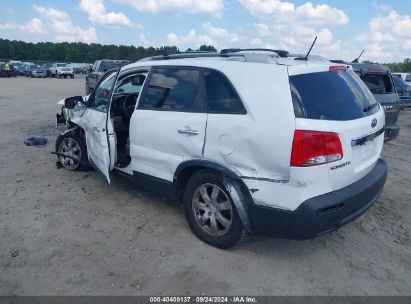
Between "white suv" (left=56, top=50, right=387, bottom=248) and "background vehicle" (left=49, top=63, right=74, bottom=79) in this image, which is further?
"background vehicle" (left=49, top=63, right=74, bottom=79)

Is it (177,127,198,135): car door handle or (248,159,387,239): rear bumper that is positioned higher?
(177,127,198,135): car door handle

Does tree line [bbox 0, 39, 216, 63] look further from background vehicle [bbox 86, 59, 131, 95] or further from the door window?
the door window

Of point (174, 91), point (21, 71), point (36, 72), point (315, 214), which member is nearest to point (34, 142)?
point (174, 91)

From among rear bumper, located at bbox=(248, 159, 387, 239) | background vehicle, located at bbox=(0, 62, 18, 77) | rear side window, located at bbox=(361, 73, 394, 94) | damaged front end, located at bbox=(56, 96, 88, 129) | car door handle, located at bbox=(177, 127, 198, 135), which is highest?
rear side window, located at bbox=(361, 73, 394, 94)

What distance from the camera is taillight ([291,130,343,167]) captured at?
2947mm

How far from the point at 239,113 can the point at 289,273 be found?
152 centimetres

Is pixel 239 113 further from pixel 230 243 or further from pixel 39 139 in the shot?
pixel 39 139

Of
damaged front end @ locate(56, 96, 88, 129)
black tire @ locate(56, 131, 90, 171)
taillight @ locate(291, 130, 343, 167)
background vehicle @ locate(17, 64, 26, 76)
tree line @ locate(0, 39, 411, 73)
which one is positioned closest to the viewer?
taillight @ locate(291, 130, 343, 167)

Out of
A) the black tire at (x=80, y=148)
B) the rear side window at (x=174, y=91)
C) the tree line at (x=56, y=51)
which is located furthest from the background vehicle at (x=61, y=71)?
the tree line at (x=56, y=51)

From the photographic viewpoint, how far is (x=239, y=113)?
10.8ft

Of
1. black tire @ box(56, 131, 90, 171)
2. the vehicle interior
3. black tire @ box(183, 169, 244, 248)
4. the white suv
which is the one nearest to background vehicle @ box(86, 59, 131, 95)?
black tire @ box(56, 131, 90, 171)

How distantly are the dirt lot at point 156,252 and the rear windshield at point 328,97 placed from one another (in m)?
1.41

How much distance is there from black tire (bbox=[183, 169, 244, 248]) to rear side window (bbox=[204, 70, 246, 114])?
2.06 ft

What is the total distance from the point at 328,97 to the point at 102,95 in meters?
3.15
